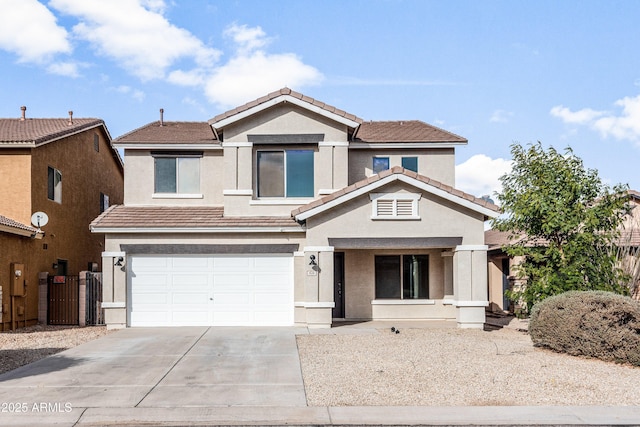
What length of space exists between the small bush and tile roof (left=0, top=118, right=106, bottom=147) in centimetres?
1624

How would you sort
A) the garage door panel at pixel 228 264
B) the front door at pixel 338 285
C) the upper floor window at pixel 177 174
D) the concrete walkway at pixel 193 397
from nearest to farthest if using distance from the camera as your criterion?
the concrete walkway at pixel 193 397, the garage door panel at pixel 228 264, the front door at pixel 338 285, the upper floor window at pixel 177 174

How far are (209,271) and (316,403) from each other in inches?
396

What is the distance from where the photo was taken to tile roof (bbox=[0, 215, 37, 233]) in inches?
673

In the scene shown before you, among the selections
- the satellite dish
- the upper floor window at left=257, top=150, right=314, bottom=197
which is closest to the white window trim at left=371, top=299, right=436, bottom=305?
the upper floor window at left=257, top=150, right=314, bottom=197

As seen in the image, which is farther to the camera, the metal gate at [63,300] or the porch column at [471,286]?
A: the metal gate at [63,300]

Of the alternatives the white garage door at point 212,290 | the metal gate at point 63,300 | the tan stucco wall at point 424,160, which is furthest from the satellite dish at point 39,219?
the tan stucco wall at point 424,160

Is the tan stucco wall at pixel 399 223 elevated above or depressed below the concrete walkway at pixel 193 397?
above

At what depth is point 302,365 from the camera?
461 inches

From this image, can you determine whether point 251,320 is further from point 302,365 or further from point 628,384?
point 628,384

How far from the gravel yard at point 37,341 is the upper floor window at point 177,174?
5034 millimetres

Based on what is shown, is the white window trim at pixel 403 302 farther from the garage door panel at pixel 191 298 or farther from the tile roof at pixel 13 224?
the tile roof at pixel 13 224

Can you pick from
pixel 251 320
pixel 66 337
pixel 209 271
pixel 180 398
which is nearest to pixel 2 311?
pixel 66 337

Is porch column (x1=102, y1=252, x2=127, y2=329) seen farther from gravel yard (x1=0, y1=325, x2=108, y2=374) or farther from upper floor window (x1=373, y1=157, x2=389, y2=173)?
upper floor window (x1=373, y1=157, x2=389, y2=173)

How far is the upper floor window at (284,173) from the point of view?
62.5 ft
